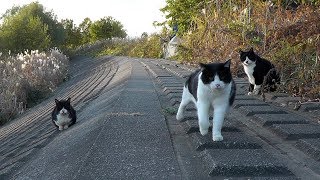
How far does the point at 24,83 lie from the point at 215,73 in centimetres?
1165

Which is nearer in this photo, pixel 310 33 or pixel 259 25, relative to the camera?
pixel 310 33

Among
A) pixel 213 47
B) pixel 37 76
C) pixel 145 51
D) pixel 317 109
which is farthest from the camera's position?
pixel 145 51

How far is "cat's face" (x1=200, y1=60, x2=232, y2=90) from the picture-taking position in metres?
4.30

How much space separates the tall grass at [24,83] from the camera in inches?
488

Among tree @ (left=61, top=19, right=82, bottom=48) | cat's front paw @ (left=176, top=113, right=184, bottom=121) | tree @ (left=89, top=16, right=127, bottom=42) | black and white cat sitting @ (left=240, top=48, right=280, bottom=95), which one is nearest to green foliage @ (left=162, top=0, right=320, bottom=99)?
black and white cat sitting @ (left=240, top=48, right=280, bottom=95)

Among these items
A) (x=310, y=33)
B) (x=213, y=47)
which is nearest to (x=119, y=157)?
(x=310, y=33)

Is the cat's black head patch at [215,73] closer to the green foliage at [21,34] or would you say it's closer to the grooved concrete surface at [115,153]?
the grooved concrete surface at [115,153]

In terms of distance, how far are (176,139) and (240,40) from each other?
705 centimetres

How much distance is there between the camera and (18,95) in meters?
14.0

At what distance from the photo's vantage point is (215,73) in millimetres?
4383

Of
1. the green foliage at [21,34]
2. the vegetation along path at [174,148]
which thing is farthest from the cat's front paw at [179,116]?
the green foliage at [21,34]

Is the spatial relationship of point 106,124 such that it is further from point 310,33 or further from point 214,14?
point 214,14

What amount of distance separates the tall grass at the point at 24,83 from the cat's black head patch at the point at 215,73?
876 centimetres

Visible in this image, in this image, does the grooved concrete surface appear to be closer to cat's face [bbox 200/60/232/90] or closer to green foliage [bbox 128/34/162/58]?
cat's face [bbox 200/60/232/90]
